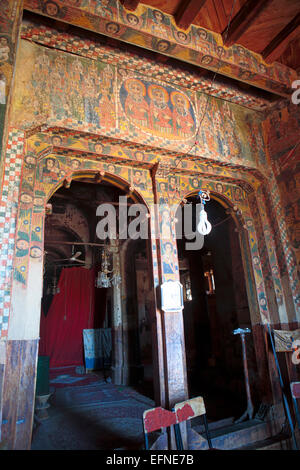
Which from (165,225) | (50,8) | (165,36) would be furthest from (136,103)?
(165,225)

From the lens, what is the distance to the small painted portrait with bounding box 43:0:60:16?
4.25m

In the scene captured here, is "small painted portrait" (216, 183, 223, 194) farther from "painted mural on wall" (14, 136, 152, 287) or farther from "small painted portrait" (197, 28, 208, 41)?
"small painted portrait" (197, 28, 208, 41)

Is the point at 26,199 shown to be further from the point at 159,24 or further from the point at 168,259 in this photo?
the point at 159,24

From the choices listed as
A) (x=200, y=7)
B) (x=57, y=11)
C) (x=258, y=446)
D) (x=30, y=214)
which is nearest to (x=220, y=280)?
(x=258, y=446)

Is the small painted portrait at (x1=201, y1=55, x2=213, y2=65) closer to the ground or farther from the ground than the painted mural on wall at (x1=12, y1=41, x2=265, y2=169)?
farther from the ground

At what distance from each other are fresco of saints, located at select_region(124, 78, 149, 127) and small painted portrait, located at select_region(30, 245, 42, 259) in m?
2.94

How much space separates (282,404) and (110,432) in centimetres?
324

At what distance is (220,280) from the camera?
7.67m

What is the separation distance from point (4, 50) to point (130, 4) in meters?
2.26

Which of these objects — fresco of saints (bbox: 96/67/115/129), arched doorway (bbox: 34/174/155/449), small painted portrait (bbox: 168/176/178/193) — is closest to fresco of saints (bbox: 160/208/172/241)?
small painted portrait (bbox: 168/176/178/193)

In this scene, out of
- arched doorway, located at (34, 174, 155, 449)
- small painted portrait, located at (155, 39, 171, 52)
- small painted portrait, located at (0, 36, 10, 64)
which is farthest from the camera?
arched doorway, located at (34, 174, 155, 449)

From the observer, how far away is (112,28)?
4.71 m

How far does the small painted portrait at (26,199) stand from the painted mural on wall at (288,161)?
5.33m

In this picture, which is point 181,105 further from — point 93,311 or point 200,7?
point 93,311
